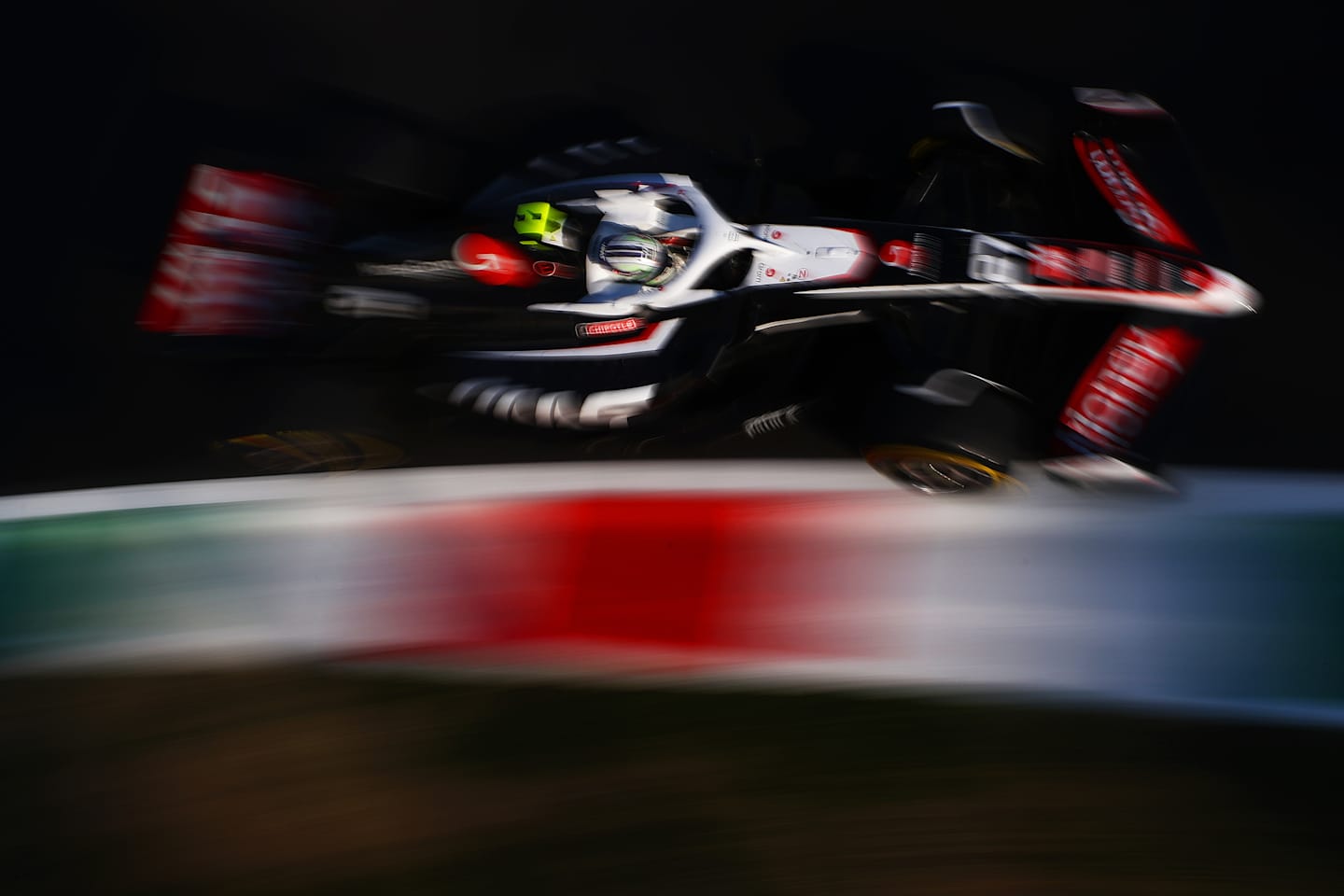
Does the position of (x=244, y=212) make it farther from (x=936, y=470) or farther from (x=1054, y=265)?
(x=1054, y=265)

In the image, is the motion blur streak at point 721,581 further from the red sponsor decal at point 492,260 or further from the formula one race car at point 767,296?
the red sponsor decal at point 492,260

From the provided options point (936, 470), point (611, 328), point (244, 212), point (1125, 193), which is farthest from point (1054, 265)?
point (244, 212)

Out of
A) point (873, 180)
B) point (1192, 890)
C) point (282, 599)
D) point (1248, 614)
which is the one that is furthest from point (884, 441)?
point (282, 599)

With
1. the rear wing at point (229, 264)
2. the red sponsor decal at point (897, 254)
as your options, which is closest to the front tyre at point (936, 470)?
the red sponsor decal at point (897, 254)

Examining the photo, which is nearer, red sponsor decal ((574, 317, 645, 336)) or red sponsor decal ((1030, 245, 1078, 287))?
red sponsor decal ((1030, 245, 1078, 287))

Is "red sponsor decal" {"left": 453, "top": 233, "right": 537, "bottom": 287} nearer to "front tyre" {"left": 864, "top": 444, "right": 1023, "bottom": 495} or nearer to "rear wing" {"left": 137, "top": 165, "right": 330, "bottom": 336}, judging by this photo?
"rear wing" {"left": 137, "top": 165, "right": 330, "bottom": 336}

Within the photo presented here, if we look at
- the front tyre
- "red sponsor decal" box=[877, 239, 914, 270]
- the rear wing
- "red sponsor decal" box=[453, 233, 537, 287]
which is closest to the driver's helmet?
"red sponsor decal" box=[453, 233, 537, 287]

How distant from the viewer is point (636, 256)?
9.23 ft

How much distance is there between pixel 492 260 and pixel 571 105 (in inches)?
33.9

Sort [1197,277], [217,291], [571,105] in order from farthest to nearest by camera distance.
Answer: [571,105]
[217,291]
[1197,277]


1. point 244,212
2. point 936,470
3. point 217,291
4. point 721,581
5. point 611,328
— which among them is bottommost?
point 721,581

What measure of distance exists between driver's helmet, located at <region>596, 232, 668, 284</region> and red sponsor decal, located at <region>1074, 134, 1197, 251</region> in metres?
1.37

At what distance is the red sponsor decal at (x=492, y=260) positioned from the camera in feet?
9.43

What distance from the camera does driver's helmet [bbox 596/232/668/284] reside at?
2.81 meters
